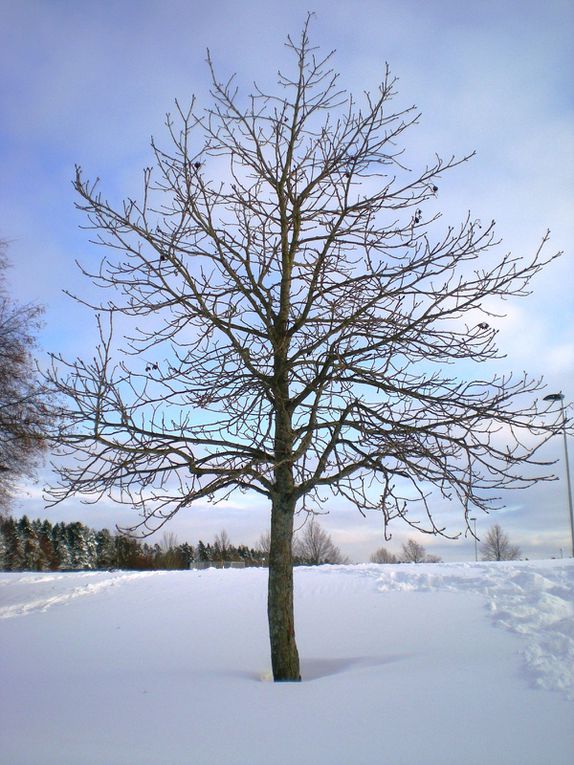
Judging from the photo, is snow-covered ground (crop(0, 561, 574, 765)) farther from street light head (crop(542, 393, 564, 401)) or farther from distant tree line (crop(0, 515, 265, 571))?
distant tree line (crop(0, 515, 265, 571))

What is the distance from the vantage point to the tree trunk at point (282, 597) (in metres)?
6.38

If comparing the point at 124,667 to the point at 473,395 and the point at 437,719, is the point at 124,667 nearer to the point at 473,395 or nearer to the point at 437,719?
the point at 437,719

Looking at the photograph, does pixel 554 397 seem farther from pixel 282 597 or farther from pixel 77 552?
pixel 77 552

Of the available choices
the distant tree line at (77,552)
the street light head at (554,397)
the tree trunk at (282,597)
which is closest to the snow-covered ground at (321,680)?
the tree trunk at (282,597)

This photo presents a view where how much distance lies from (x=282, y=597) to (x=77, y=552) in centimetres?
7162

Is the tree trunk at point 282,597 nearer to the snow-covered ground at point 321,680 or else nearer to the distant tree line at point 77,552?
the snow-covered ground at point 321,680

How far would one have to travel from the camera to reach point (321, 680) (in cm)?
604

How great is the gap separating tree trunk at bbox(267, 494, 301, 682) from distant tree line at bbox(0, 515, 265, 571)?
199 ft

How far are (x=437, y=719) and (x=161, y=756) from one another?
6.92 feet

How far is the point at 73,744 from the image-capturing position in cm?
460

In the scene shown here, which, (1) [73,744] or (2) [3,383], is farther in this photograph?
(2) [3,383]

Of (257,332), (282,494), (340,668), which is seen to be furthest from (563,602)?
(257,332)

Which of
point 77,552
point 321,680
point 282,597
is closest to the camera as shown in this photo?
point 321,680

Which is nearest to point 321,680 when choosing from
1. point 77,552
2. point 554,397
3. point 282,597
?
point 282,597
